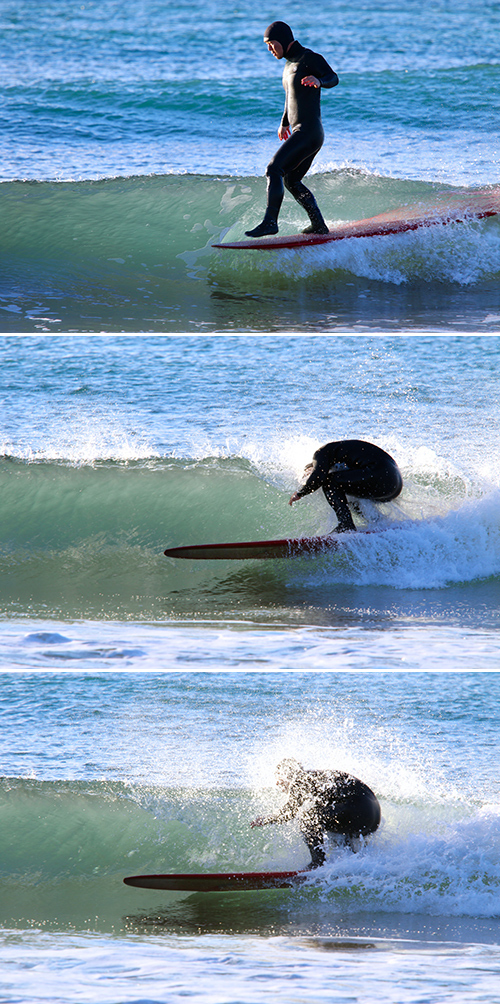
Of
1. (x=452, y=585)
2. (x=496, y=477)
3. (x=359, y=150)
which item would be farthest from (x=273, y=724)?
(x=359, y=150)

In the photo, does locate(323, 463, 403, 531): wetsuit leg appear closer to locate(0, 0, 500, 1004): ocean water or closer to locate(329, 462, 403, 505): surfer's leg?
locate(329, 462, 403, 505): surfer's leg

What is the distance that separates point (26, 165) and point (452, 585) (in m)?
7.90

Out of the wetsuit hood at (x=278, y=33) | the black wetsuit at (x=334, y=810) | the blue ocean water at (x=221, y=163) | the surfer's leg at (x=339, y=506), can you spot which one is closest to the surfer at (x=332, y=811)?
the black wetsuit at (x=334, y=810)

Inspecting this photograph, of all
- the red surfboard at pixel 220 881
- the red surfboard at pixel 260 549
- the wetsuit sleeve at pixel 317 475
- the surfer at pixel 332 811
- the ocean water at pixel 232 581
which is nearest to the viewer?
the ocean water at pixel 232 581

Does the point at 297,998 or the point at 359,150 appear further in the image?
the point at 359,150

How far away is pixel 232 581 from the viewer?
6371 millimetres

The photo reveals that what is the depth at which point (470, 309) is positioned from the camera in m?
6.97

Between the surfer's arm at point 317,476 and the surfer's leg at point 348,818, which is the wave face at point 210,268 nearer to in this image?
the surfer's arm at point 317,476

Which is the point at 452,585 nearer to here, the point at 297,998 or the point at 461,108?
the point at 297,998

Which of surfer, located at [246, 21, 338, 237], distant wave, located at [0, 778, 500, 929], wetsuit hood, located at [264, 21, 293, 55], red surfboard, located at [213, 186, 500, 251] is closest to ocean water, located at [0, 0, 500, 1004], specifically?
distant wave, located at [0, 778, 500, 929]

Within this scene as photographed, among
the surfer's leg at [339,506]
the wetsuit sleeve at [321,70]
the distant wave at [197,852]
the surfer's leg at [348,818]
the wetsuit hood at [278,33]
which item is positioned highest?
the wetsuit hood at [278,33]

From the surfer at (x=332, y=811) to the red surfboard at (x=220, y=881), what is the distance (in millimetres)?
194

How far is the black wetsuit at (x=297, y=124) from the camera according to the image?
6.06 m

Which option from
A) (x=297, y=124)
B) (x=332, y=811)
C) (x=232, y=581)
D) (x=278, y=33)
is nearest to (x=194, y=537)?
(x=232, y=581)
